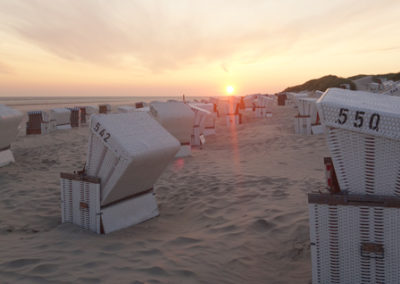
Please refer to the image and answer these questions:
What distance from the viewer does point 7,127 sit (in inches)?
366

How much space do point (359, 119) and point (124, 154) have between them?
2769 mm

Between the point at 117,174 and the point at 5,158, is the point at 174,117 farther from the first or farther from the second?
the point at 117,174

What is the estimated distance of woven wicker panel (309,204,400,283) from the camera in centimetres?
277

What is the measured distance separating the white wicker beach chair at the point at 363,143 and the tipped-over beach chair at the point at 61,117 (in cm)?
2147

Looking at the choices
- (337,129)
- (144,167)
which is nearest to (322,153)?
(144,167)

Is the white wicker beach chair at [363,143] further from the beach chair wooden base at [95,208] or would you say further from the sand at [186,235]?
the beach chair wooden base at [95,208]

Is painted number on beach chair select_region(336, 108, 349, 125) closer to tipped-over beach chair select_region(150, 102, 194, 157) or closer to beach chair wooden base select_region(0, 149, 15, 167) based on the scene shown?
tipped-over beach chair select_region(150, 102, 194, 157)

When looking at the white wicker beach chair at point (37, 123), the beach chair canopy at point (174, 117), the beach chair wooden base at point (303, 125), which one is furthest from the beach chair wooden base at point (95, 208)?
the white wicker beach chair at point (37, 123)

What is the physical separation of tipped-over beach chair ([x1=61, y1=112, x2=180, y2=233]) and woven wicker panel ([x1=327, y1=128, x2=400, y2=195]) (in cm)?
248

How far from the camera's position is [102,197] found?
181 inches

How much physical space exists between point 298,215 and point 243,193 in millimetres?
1486

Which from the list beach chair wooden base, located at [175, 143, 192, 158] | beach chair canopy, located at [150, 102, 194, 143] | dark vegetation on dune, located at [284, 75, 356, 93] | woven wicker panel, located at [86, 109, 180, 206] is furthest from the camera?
dark vegetation on dune, located at [284, 75, 356, 93]

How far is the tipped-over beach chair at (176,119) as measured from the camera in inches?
385

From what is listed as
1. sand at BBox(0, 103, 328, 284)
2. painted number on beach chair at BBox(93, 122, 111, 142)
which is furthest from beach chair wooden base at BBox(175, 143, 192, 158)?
painted number on beach chair at BBox(93, 122, 111, 142)
